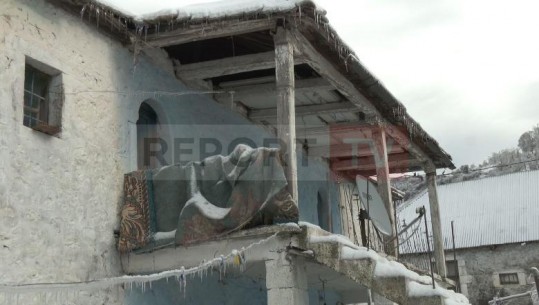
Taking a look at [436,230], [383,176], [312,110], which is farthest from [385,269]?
[436,230]

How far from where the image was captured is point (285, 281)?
23.2 ft

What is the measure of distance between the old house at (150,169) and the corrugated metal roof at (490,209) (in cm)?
1738

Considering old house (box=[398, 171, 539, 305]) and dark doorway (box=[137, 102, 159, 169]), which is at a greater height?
dark doorway (box=[137, 102, 159, 169])

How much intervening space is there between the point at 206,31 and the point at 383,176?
14.7 feet

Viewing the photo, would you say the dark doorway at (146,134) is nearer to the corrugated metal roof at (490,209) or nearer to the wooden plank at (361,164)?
the wooden plank at (361,164)

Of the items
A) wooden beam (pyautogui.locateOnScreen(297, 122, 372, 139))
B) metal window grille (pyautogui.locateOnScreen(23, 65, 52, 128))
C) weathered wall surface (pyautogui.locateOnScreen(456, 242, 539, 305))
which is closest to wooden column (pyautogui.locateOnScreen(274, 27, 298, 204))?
metal window grille (pyautogui.locateOnScreen(23, 65, 52, 128))

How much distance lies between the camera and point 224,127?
36.3 feet

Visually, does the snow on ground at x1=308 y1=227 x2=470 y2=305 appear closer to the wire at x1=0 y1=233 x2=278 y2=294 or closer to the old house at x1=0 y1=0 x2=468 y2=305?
the old house at x1=0 y1=0 x2=468 y2=305

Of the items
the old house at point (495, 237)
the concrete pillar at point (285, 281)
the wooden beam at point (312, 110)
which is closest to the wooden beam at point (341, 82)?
the wooden beam at point (312, 110)

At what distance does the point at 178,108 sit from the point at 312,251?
3.80 meters

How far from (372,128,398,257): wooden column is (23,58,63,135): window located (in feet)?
18.8

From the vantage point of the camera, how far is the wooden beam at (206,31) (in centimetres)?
784

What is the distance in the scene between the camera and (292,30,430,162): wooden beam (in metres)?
8.37

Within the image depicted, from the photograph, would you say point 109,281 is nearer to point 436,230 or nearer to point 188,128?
point 188,128
